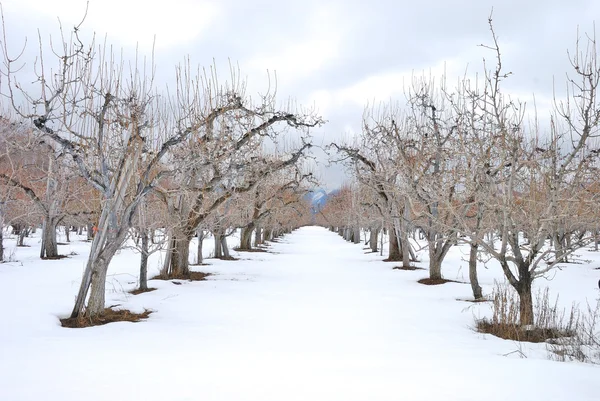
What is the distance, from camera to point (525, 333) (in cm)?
669

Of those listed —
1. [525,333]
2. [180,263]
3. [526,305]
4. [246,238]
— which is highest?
[246,238]

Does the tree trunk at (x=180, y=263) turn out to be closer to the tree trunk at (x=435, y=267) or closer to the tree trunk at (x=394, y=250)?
the tree trunk at (x=435, y=267)

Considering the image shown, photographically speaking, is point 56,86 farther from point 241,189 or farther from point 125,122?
point 241,189

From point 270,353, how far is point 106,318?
322 centimetres

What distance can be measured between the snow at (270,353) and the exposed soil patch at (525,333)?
0.34m

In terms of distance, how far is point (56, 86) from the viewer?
22.6 feet

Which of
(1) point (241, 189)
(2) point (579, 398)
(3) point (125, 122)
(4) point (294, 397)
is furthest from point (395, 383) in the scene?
(1) point (241, 189)

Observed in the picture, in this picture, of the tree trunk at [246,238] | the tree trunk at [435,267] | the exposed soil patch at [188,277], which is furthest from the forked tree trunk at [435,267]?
the tree trunk at [246,238]

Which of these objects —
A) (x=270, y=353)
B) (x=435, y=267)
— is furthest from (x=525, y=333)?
(x=435, y=267)

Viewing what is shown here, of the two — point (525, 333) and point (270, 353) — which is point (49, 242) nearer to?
point (270, 353)

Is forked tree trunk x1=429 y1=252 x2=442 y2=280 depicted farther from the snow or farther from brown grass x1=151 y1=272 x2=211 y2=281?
brown grass x1=151 y1=272 x2=211 y2=281

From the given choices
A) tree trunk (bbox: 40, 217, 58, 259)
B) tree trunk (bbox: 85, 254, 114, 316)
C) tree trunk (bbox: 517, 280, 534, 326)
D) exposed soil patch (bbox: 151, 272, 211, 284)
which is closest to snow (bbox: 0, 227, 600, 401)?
tree trunk (bbox: 85, 254, 114, 316)

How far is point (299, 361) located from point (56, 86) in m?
5.34

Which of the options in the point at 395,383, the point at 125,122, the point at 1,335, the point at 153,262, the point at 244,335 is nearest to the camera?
the point at 395,383
